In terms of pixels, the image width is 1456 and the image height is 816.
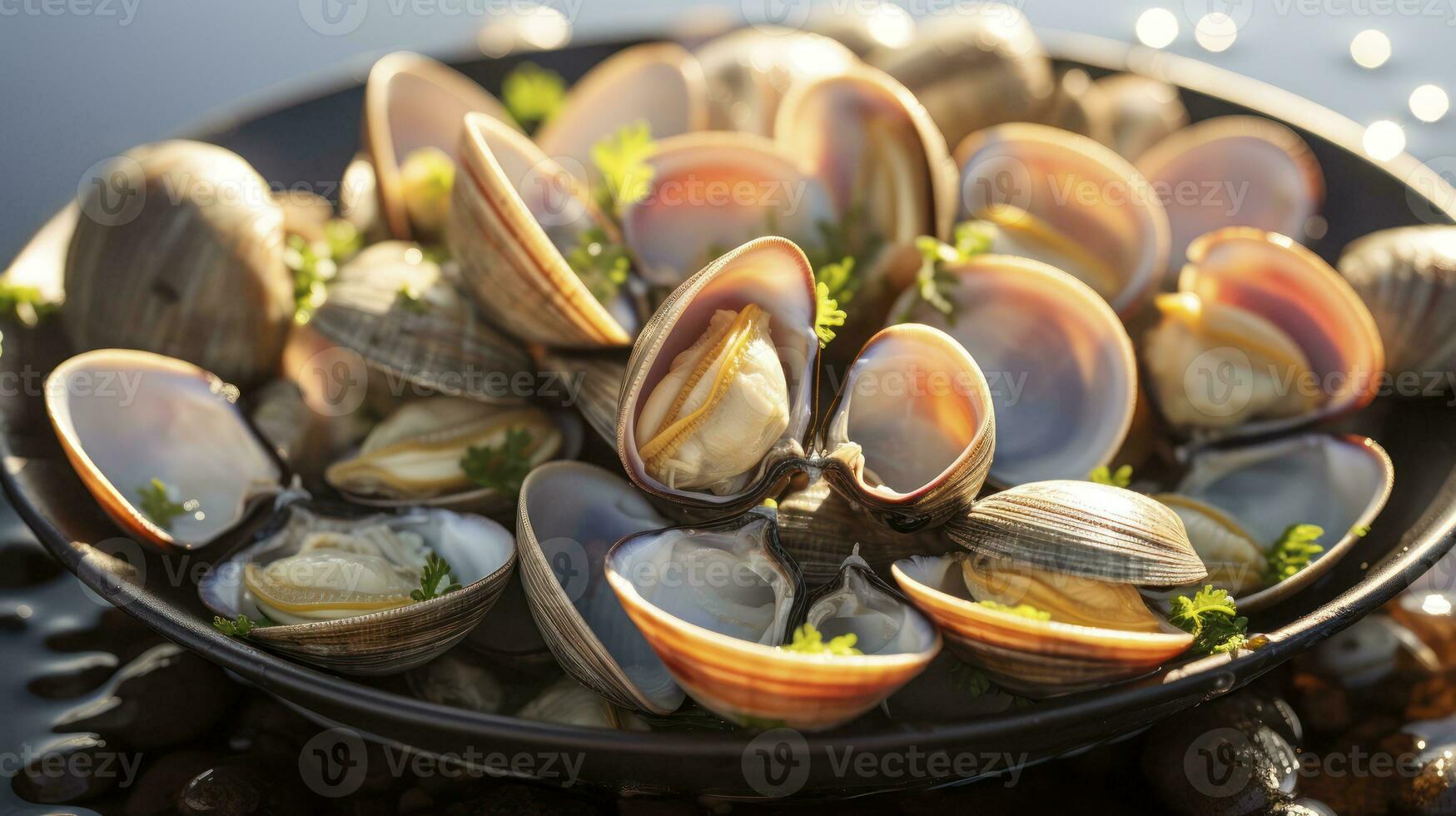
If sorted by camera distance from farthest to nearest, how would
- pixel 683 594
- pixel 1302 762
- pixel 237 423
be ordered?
pixel 237 423
pixel 1302 762
pixel 683 594

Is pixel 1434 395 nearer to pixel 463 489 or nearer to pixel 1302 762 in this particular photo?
pixel 1302 762

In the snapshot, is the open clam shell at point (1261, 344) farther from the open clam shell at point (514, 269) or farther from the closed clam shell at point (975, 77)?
the open clam shell at point (514, 269)

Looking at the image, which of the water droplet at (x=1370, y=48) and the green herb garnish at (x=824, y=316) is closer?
the green herb garnish at (x=824, y=316)

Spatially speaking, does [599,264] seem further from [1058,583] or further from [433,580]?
[1058,583]

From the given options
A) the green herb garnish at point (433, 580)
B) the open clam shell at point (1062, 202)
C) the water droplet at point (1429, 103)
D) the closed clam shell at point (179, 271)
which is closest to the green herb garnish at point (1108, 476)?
the open clam shell at point (1062, 202)

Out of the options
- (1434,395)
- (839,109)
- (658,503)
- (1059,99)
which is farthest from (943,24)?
(658,503)

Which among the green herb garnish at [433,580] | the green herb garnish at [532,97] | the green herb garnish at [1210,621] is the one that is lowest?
the green herb garnish at [433,580]
